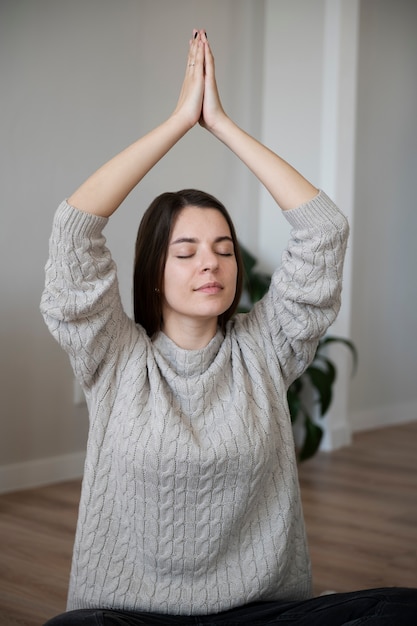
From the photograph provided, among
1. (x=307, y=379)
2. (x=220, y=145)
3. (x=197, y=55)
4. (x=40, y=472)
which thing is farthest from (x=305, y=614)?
Result: (x=220, y=145)

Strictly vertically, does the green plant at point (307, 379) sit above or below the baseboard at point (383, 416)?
above

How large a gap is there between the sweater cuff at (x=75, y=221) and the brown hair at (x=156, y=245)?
0.19 m

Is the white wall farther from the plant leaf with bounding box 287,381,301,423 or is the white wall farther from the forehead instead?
the forehead

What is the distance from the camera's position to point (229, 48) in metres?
4.13

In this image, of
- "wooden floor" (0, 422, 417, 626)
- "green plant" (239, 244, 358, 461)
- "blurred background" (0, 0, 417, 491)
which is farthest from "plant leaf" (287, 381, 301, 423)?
"blurred background" (0, 0, 417, 491)

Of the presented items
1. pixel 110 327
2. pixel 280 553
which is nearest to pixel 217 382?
pixel 110 327

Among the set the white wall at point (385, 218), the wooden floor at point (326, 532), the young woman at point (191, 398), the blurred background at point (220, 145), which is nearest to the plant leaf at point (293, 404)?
the wooden floor at point (326, 532)

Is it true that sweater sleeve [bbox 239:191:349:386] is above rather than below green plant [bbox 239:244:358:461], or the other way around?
above

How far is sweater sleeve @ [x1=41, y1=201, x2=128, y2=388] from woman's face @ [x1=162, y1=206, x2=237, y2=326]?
4.9 inches

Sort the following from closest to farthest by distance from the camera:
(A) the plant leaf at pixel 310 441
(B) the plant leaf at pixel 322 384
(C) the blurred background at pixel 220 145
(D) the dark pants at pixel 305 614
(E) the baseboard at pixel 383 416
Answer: (D) the dark pants at pixel 305 614, (C) the blurred background at pixel 220 145, (A) the plant leaf at pixel 310 441, (B) the plant leaf at pixel 322 384, (E) the baseboard at pixel 383 416

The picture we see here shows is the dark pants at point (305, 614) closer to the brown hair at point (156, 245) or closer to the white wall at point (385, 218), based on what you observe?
the brown hair at point (156, 245)

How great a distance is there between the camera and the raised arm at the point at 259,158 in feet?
5.44

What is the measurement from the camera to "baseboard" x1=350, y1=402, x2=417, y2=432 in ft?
16.3

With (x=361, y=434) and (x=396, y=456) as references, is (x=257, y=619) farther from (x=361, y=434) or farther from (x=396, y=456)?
(x=361, y=434)
